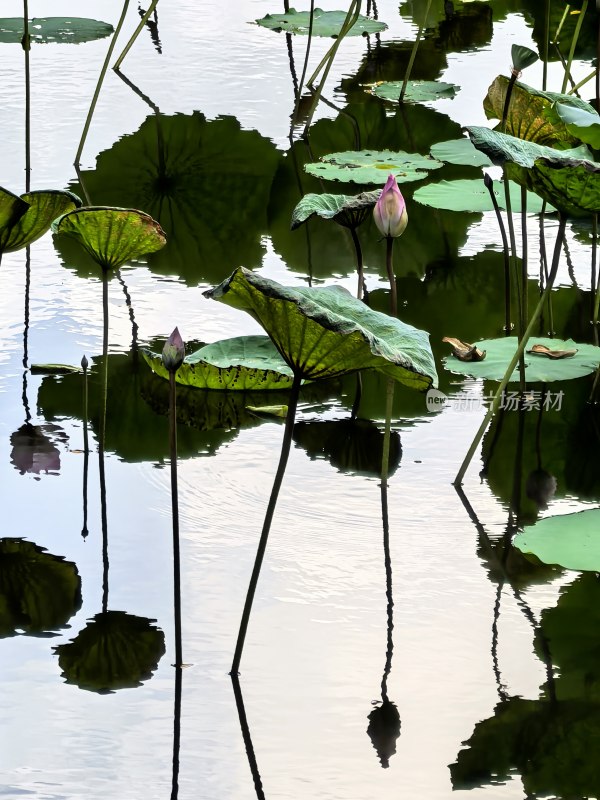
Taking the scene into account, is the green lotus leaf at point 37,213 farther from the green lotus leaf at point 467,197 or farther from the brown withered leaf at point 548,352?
the green lotus leaf at point 467,197

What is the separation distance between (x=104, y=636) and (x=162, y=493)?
1.63ft

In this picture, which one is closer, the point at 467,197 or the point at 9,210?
the point at 9,210

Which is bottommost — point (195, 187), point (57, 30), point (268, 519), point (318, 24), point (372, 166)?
point (268, 519)

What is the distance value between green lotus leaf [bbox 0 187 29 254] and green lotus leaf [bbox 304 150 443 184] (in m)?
1.77

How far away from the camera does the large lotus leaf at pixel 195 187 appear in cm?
367

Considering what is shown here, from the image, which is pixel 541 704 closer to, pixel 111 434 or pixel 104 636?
pixel 104 636

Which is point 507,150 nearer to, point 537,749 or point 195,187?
point 537,749

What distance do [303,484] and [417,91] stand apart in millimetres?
3438

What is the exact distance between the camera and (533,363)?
2699mm

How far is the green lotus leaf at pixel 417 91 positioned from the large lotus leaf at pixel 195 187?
2.61 feet

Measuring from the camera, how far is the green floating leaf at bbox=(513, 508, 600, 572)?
1.94 m

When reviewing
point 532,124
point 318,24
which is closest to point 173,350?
point 532,124

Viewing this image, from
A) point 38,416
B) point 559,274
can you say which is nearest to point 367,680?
point 38,416

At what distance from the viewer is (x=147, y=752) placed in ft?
5.18
